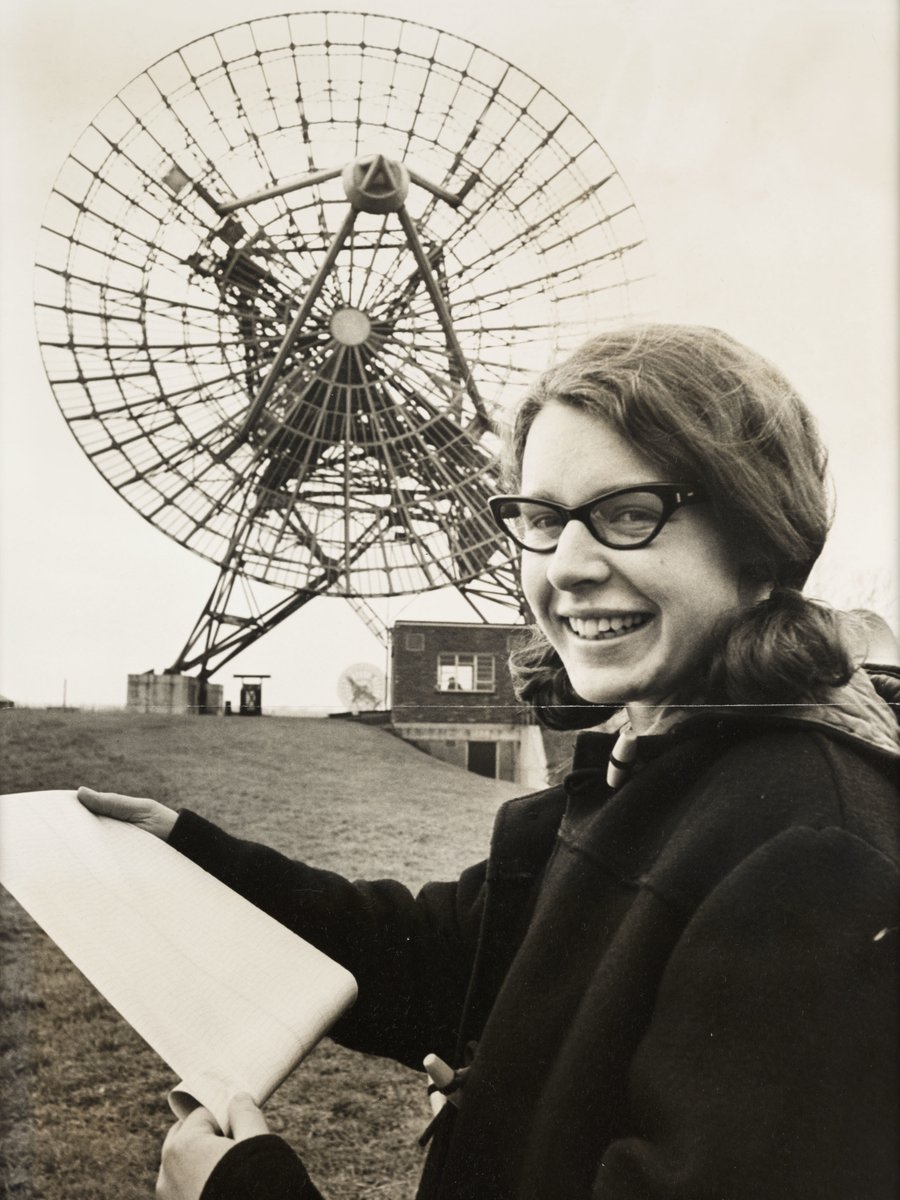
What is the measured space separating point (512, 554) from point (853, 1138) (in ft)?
6.11

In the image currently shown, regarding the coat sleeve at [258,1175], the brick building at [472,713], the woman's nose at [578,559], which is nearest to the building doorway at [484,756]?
the brick building at [472,713]

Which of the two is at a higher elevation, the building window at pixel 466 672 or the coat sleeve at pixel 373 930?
the building window at pixel 466 672

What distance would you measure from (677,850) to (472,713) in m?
0.75

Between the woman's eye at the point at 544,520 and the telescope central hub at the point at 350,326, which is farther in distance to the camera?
the telescope central hub at the point at 350,326

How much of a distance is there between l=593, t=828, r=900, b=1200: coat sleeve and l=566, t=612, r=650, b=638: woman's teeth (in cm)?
39

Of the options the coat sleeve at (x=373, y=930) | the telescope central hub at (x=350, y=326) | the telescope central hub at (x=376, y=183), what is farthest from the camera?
the telescope central hub at (x=350, y=326)

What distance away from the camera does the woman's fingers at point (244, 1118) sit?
1.48 metres

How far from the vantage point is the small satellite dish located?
2.29 m

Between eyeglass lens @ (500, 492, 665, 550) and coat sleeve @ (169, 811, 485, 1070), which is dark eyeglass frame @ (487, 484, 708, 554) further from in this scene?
coat sleeve @ (169, 811, 485, 1070)

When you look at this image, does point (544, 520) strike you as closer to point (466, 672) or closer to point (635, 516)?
point (635, 516)

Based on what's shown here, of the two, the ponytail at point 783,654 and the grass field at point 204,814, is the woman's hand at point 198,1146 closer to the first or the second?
the grass field at point 204,814

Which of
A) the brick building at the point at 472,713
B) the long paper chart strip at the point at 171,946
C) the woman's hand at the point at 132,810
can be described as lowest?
the long paper chart strip at the point at 171,946

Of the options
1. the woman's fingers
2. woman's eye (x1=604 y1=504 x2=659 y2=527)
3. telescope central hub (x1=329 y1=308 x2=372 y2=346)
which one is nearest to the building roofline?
woman's eye (x1=604 y1=504 x2=659 y2=527)

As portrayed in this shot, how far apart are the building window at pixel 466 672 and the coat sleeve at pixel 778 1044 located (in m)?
0.89
